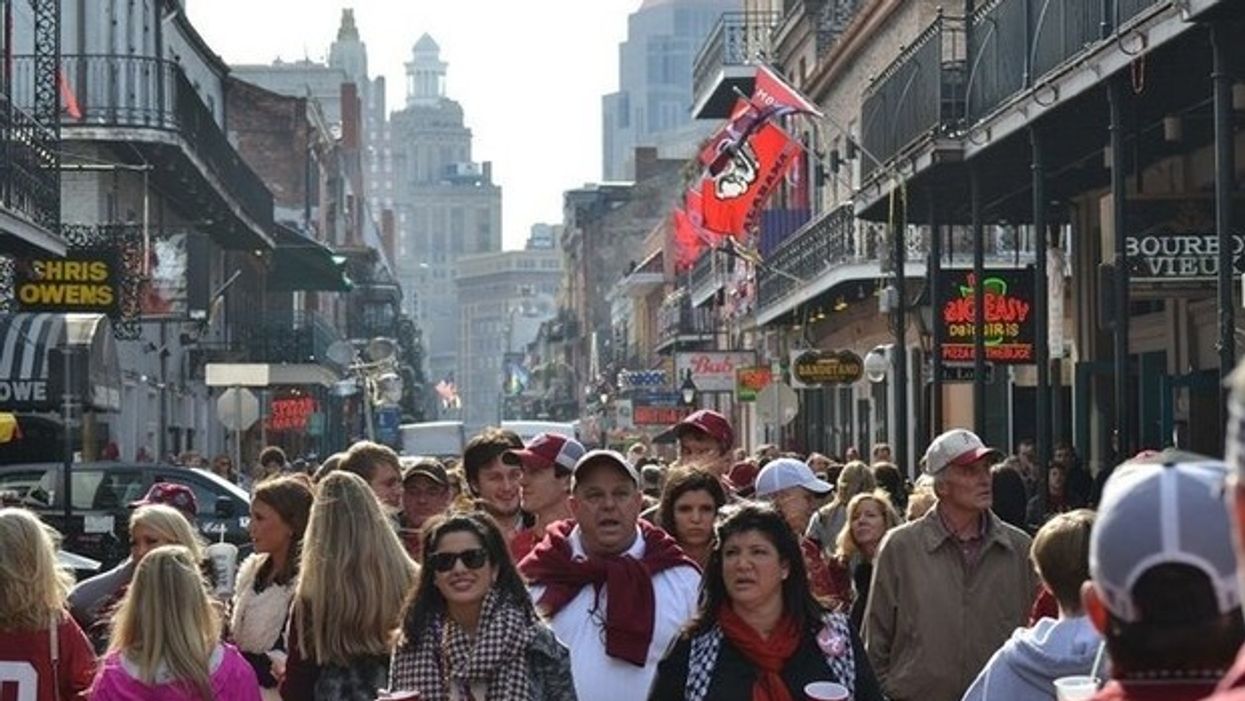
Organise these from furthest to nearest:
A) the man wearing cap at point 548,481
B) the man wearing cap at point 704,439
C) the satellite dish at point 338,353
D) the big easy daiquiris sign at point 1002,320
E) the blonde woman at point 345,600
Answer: the satellite dish at point 338,353
the big easy daiquiris sign at point 1002,320
the man wearing cap at point 704,439
the man wearing cap at point 548,481
the blonde woman at point 345,600

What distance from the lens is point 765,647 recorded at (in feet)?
22.4

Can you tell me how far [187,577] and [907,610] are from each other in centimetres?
302

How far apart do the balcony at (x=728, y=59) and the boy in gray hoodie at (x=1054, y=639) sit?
41349mm

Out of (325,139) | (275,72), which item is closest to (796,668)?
(325,139)

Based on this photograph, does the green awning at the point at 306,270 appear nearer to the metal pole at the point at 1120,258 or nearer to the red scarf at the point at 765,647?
the metal pole at the point at 1120,258

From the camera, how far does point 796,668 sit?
6828mm

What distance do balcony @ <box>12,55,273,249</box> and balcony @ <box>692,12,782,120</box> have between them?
913 centimetres

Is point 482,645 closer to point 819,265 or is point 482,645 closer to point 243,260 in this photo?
point 819,265

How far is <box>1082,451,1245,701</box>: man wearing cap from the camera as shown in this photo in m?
3.46

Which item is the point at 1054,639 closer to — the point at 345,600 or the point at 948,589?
the point at 345,600

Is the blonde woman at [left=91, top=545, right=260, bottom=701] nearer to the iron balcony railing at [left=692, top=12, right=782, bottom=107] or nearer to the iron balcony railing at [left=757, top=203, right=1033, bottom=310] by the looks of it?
the iron balcony railing at [left=757, top=203, right=1033, bottom=310]

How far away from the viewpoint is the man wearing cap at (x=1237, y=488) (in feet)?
10.1

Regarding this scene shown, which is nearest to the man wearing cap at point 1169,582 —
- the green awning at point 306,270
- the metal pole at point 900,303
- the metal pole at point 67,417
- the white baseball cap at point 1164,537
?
the white baseball cap at point 1164,537

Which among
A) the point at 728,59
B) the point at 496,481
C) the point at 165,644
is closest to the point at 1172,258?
the point at 496,481
